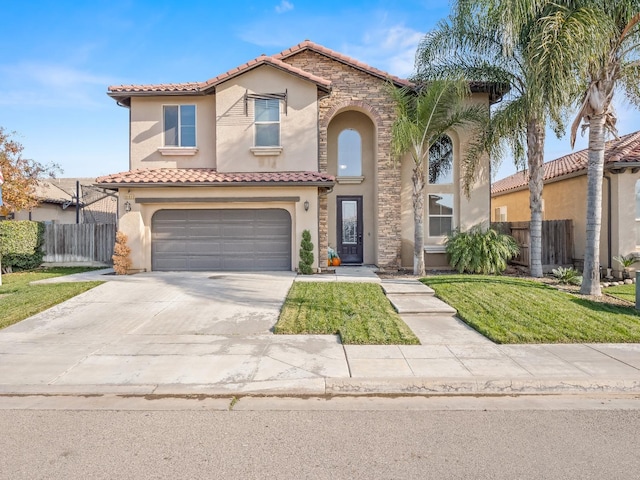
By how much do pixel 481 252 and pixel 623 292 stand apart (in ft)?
12.5

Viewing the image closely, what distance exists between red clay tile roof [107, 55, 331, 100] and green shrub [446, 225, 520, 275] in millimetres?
6832

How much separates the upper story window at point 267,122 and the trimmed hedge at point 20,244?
965 centimetres

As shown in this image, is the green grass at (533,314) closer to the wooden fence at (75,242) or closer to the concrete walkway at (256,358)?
the concrete walkway at (256,358)

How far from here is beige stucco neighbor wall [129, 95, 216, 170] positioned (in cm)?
1439

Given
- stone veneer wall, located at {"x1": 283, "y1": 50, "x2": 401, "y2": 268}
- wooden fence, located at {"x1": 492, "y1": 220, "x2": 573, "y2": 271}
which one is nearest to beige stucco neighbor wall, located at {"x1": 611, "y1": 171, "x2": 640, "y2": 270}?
wooden fence, located at {"x1": 492, "y1": 220, "x2": 573, "y2": 271}

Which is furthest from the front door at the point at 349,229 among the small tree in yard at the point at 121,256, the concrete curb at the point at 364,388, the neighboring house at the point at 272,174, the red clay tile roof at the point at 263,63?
the concrete curb at the point at 364,388

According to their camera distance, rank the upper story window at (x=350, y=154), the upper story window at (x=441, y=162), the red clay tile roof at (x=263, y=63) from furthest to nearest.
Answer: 1. the upper story window at (x=350, y=154)
2. the upper story window at (x=441, y=162)
3. the red clay tile roof at (x=263, y=63)

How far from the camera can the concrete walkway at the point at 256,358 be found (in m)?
4.92

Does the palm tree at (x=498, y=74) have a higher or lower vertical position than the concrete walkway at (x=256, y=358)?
higher

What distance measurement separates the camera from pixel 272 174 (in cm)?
1345

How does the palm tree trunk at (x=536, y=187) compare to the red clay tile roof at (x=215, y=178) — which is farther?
the red clay tile roof at (x=215, y=178)

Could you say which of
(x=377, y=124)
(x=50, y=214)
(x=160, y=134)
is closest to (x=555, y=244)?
(x=377, y=124)

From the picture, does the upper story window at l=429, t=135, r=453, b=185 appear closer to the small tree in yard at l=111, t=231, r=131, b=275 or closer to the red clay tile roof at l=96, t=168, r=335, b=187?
the red clay tile roof at l=96, t=168, r=335, b=187

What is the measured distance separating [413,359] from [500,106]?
10.1 metres
